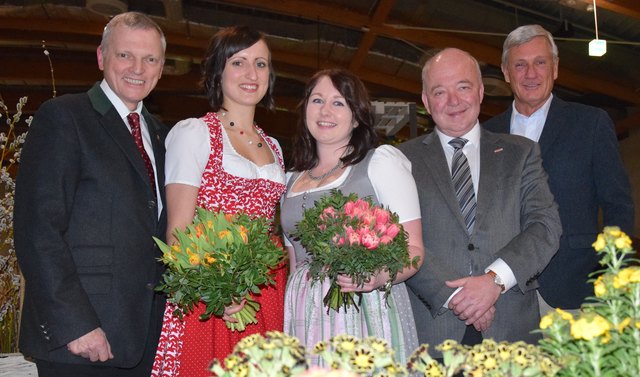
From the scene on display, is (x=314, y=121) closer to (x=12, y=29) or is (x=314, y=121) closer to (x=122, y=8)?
(x=122, y=8)

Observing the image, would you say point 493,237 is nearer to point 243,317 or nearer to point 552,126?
point 552,126

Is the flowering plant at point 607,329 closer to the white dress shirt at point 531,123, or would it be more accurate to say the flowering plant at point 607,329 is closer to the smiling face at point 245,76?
the smiling face at point 245,76

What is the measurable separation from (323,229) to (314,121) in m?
0.79

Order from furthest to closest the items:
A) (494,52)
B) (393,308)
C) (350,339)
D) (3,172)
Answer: (494,52)
(3,172)
(393,308)
(350,339)

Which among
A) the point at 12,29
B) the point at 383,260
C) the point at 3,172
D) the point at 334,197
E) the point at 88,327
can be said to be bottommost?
the point at 88,327

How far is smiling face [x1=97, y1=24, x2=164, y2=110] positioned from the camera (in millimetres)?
2791

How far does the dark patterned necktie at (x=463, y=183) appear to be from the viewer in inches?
112

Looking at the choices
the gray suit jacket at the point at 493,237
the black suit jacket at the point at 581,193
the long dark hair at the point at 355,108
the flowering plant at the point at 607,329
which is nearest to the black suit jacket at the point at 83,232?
the long dark hair at the point at 355,108

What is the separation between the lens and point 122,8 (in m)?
9.35

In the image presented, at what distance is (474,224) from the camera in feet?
9.20

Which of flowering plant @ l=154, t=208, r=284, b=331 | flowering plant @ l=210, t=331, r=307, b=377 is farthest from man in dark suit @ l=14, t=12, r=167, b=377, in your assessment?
flowering plant @ l=210, t=331, r=307, b=377

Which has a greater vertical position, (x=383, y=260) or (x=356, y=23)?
(x=356, y=23)

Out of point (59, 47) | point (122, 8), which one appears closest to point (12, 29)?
point (59, 47)

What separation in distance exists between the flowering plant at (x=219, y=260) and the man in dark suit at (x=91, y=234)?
0.24 metres
